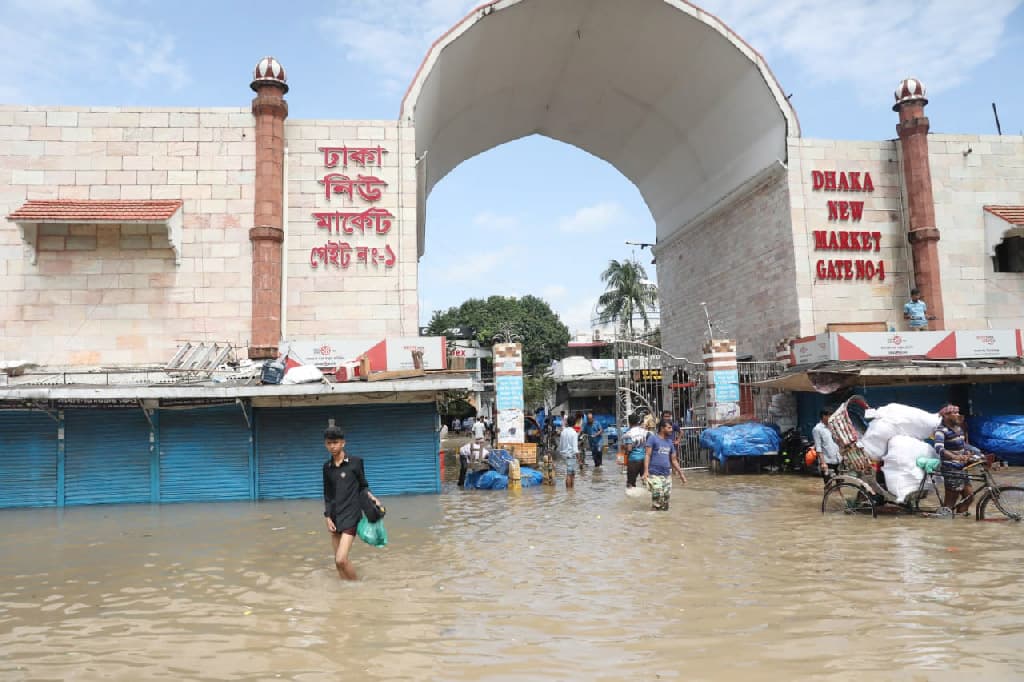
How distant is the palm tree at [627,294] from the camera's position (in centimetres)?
5281

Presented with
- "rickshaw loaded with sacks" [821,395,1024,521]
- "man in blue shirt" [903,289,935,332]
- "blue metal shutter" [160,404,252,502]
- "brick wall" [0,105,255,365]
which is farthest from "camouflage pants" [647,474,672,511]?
"man in blue shirt" [903,289,935,332]

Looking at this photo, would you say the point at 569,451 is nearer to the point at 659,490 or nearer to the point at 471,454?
the point at 471,454

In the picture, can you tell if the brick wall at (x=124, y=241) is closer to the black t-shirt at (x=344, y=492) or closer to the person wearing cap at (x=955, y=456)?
the black t-shirt at (x=344, y=492)

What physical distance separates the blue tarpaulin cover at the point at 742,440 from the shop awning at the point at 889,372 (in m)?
1.31

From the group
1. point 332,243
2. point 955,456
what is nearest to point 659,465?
point 955,456

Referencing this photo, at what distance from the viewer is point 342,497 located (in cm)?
714

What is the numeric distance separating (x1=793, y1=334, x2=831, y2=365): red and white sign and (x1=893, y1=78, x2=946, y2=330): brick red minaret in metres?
3.53

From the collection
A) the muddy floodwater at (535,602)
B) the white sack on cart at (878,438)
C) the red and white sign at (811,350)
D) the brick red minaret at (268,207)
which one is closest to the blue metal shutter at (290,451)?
the brick red minaret at (268,207)

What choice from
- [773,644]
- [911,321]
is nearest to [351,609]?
[773,644]

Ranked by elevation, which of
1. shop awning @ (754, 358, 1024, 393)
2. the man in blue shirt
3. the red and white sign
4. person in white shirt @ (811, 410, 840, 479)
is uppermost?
the man in blue shirt

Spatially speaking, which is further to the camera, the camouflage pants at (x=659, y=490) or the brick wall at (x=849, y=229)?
the brick wall at (x=849, y=229)

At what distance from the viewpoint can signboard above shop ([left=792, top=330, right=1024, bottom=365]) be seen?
1772 centimetres

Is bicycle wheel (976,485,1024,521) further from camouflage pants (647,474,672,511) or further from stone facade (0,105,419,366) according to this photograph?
stone facade (0,105,419,366)

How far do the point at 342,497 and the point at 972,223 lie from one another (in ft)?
65.1
